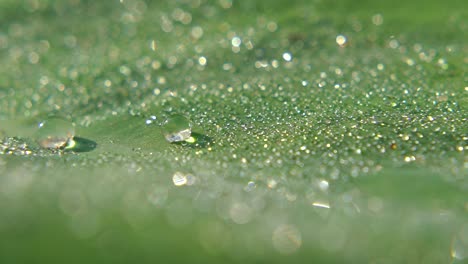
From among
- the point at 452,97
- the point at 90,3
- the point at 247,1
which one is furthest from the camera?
the point at 90,3

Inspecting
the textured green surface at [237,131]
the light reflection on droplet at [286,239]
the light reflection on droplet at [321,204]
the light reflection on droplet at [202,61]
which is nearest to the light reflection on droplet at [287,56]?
the textured green surface at [237,131]

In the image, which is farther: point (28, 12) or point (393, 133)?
point (28, 12)

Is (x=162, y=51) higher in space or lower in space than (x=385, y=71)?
higher

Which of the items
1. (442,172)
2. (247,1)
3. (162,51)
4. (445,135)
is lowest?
(442,172)

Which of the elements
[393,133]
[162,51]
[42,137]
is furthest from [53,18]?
[393,133]

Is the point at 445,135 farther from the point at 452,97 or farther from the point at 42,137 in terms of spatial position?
the point at 42,137

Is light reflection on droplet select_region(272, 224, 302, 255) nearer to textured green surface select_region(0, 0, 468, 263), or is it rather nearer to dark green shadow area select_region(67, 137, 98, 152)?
Answer: textured green surface select_region(0, 0, 468, 263)

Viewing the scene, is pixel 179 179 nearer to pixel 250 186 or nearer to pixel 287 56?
pixel 250 186

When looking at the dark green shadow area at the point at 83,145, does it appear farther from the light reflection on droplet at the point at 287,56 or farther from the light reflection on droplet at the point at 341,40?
the light reflection on droplet at the point at 341,40
